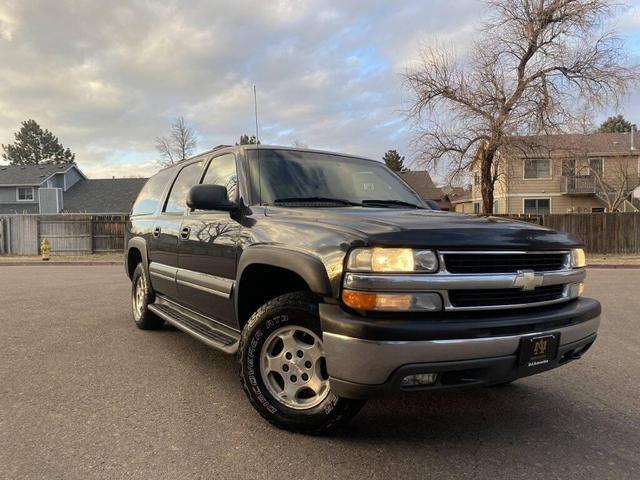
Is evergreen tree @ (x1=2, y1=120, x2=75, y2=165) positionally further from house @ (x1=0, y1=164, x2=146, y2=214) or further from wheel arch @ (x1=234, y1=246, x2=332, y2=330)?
wheel arch @ (x1=234, y1=246, x2=332, y2=330)

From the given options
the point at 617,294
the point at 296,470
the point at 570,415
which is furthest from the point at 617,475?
the point at 617,294

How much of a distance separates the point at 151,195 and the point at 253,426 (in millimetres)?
3800

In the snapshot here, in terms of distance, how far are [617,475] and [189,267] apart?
3.46 metres

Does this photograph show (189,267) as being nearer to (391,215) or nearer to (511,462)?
(391,215)

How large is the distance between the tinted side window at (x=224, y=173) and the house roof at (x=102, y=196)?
35830mm

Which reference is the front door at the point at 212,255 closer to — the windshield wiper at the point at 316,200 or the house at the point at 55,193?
the windshield wiper at the point at 316,200

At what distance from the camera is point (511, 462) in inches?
114

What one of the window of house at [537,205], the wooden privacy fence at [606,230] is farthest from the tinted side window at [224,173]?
the window of house at [537,205]

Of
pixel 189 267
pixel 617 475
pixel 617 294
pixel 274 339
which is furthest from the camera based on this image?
pixel 617 294

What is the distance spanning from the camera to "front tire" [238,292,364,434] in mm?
3043

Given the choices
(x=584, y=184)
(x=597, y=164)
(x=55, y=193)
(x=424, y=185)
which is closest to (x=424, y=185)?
(x=424, y=185)

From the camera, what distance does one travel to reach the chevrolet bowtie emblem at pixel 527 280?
2.96 meters

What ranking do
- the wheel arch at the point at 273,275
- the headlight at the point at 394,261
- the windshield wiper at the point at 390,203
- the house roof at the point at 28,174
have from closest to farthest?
the headlight at the point at 394,261, the wheel arch at the point at 273,275, the windshield wiper at the point at 390,203, the house roof at the point at 28,174

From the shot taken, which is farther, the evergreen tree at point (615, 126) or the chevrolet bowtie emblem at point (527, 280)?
the evergreen tree at point (615, 126)
